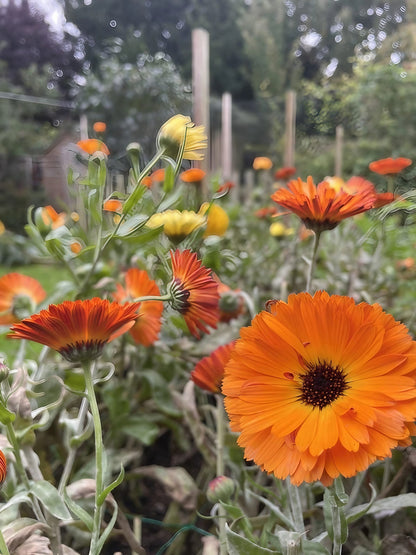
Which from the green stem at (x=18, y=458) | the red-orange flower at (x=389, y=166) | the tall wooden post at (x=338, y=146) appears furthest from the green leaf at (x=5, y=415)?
the tall wooden post at (x=338, y=146)

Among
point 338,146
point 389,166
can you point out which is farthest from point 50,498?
point 338,146

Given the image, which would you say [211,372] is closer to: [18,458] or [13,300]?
[18,458]

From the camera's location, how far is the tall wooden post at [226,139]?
2.41m

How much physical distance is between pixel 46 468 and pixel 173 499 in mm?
143

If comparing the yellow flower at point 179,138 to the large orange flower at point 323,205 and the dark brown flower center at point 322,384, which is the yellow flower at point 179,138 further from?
the dark brown flower center at point 322,384

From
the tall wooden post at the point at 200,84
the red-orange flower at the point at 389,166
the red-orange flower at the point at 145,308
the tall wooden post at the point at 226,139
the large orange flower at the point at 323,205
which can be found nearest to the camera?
the large orange flower at the point at 323,205

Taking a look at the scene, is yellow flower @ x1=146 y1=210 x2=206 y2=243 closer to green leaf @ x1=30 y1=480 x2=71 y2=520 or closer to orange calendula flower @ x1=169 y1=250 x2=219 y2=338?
orange calendula flower @ x1=169 y1=250 x2=219 y2=338

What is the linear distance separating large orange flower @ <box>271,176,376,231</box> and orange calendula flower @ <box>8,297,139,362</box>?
137 millimetres

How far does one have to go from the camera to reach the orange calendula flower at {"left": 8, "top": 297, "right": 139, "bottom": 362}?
0.27 meters

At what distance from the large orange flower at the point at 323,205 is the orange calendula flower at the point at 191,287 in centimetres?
8

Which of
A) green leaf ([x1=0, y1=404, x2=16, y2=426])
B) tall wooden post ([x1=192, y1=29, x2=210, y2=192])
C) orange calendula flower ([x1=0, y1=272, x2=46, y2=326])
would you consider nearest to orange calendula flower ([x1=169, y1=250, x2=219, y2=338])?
green leaf ([x1=0, y1=404, x2=16, y2=426])

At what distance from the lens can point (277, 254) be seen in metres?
1.44

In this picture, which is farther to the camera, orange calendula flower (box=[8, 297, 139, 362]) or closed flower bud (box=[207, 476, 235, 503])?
closed flower bud (box=[207, 476, 235, 503])

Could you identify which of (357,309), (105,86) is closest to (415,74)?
(357,309)
